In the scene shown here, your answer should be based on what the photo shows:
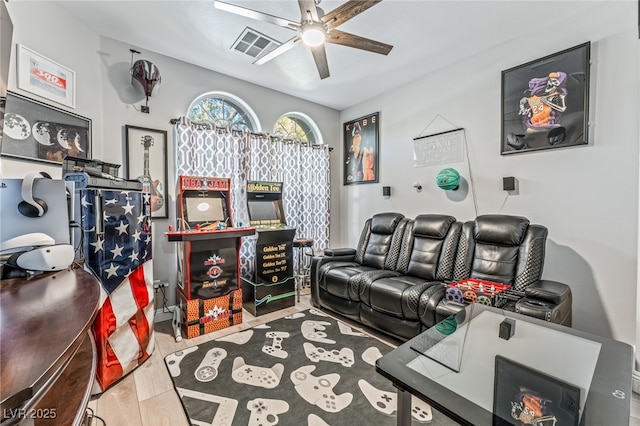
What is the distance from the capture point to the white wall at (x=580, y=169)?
2205 millimetres

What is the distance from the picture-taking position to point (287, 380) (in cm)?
199

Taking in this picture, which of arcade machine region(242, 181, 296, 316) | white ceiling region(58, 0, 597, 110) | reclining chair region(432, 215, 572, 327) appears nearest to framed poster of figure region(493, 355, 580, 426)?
reclining chair region(432, 215, 572, 327)

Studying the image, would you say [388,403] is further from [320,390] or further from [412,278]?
[412,278]

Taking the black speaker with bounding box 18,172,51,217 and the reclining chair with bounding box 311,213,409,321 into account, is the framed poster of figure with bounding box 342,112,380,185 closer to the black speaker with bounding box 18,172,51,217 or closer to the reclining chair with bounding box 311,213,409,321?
the reclining chair with bounding box 311,213,409,321

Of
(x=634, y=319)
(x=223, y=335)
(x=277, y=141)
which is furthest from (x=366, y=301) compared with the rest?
(x=277, y=141)

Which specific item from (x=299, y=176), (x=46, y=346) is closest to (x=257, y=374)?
(x=46, y=346)

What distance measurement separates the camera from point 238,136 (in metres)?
3.53

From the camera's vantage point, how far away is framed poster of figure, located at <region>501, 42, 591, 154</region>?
2.40 m

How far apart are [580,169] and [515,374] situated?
2.21 m

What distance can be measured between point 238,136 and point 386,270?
8.35 feet

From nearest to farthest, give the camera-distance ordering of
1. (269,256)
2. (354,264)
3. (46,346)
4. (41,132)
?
1. (46,346)
2. (41,132)
3. (269,256)
4. (354,264)

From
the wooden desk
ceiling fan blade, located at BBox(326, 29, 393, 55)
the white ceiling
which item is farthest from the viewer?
the white ceiling

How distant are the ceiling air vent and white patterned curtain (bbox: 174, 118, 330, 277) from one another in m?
0.96

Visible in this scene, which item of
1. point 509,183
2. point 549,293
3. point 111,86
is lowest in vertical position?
point 549,293
